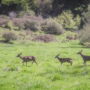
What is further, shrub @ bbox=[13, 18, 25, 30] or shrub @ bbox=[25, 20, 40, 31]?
shrub @ bbox=[25, 20, 40, 31]

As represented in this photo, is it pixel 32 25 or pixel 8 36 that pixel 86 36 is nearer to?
pixel 8 36

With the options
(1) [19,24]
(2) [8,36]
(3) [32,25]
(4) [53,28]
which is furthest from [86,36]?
(1) [19,24]

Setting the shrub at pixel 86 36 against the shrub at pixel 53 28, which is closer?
the shrub at pixel 86 36

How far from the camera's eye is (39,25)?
36.4 metres

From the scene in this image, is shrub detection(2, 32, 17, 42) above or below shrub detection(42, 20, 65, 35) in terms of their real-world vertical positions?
below

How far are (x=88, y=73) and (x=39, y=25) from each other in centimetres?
2749

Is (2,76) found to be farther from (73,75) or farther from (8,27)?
(8,27)

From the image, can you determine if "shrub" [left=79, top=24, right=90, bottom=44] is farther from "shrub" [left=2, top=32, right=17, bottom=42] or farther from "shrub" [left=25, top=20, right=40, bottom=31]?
"shrub" [left=25, top=20, right=40, bottom=31]

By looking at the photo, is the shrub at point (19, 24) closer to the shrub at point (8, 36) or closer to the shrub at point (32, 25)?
the shrub at point (32, 25)

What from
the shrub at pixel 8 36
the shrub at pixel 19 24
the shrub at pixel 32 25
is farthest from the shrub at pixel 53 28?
the shrub at pixel 8 36

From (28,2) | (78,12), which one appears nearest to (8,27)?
(28,2)

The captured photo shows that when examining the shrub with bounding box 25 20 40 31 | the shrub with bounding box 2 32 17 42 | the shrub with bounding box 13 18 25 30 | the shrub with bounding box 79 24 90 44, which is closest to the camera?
the shrub with bounding box 79 24 90 44

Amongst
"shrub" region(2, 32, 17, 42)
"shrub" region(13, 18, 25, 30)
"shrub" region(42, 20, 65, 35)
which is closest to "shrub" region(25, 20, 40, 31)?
"shrub" region(13, 18, 25, 30)

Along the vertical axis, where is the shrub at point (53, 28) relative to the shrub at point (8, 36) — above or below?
above
